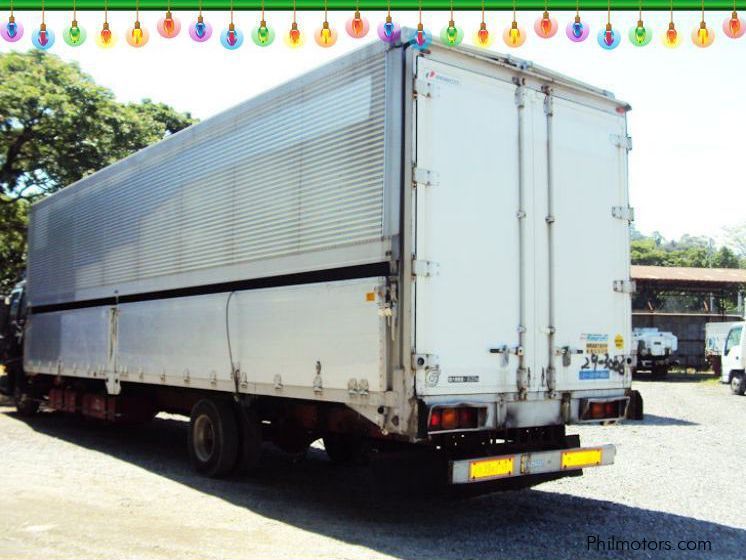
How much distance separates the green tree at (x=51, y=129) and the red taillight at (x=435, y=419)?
50.2 feet

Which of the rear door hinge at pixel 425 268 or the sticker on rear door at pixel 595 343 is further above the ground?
the rear door hinge at pixel 425 268

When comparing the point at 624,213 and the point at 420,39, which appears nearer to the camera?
the point at 420,39

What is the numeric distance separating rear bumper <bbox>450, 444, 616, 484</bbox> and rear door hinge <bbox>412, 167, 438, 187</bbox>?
217 cm

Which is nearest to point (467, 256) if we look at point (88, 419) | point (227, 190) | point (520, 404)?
point (520, 404)

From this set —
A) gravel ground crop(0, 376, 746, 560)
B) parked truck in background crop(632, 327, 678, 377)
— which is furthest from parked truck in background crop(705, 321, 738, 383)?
gravel ground crop(0, 376, 746, 560)

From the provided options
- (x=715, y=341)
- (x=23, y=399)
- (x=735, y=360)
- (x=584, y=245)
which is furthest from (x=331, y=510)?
(x=715, y=341)

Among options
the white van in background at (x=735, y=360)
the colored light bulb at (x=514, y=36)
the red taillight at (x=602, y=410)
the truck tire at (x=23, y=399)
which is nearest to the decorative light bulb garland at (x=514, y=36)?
the colored light bulb at (x=514, y=36)

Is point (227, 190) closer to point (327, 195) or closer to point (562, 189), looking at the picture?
point (327, 195)

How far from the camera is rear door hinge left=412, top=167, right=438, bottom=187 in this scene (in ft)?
19.5

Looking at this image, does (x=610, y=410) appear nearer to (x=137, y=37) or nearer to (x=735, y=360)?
(x=137, y=37)

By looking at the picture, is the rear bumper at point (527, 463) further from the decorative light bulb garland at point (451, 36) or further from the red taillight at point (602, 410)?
the decorative light bulb garland at point (451, 36)

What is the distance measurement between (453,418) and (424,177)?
1896 mm

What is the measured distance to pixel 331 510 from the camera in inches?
279

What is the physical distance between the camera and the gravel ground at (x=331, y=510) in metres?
5.76
